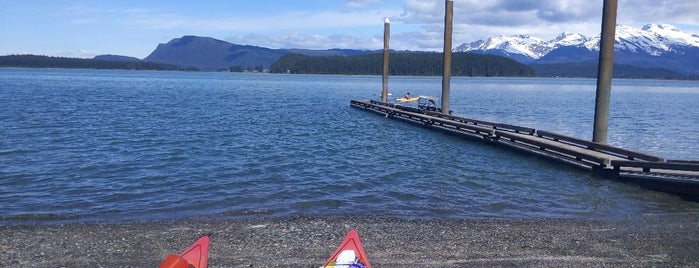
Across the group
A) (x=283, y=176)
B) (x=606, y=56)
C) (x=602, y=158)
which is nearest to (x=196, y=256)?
(x=283, y=176)

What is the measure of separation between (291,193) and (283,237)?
4.96m

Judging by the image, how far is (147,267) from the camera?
27.7ft

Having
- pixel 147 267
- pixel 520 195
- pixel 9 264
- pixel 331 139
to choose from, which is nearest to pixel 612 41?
pixel 520 195

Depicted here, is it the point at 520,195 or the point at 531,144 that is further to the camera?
the point at 531,144

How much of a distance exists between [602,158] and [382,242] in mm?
9631

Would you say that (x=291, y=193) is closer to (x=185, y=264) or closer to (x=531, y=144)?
(x=185, y=264)

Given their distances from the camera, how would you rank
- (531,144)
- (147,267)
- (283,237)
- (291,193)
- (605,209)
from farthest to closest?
(531,144)
(291,193)
(605,209)
(283,237)
(147,267)

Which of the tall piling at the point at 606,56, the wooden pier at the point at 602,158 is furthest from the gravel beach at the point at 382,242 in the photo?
the tall piling at the point at 606,56

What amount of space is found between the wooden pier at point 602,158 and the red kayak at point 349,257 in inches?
385

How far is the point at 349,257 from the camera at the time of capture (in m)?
7.42

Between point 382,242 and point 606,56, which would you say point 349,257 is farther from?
point 606,56

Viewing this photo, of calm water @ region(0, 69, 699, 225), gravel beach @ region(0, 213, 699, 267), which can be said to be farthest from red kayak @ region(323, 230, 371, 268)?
calm water @ region(0, 69, 699, 225)

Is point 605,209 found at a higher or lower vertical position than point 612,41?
lower

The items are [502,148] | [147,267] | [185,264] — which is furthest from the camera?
[502,148]
